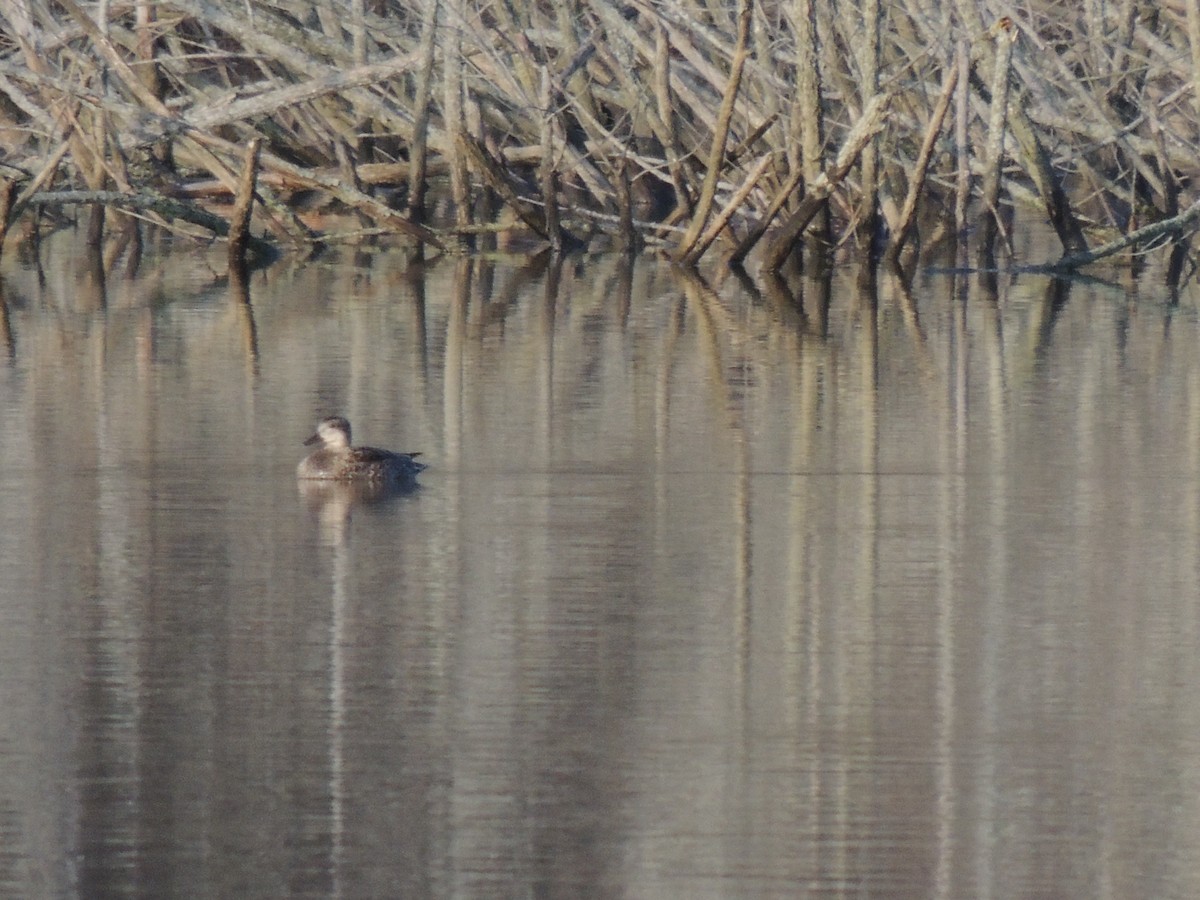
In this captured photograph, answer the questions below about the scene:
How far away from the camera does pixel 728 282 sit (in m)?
19.1

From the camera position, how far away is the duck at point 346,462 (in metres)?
9.78

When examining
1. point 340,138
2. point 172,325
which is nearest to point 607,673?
point 172,325

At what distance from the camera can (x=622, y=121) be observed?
847 inches

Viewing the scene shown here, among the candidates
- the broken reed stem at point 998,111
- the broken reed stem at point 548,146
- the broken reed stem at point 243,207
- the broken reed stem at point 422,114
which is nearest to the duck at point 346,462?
the broken reed stem at point 243,207

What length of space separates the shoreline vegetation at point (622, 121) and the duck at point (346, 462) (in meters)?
8.56

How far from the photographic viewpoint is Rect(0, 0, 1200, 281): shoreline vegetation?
19391 millimetres

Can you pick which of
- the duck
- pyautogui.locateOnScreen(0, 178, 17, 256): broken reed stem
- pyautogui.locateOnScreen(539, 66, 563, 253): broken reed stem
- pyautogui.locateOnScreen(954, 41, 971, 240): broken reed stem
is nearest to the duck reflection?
the duck

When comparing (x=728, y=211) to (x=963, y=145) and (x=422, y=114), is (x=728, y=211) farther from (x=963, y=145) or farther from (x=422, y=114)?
(x=422, y=114)

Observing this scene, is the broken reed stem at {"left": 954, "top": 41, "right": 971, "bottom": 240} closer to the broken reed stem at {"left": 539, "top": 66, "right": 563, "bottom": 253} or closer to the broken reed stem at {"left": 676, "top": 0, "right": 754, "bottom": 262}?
the broken reed stem at {"left": 676, "top": 0, "right": 754, "bottom": 262}

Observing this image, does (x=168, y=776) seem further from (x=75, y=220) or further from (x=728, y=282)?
(x=75, y=220)

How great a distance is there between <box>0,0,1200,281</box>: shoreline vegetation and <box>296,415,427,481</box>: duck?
856cm

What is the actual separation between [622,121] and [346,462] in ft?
39.5

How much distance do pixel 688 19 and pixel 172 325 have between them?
5.91 meters

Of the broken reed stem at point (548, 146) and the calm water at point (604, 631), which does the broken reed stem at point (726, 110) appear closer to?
the broken reed stem at point (548, 146)
